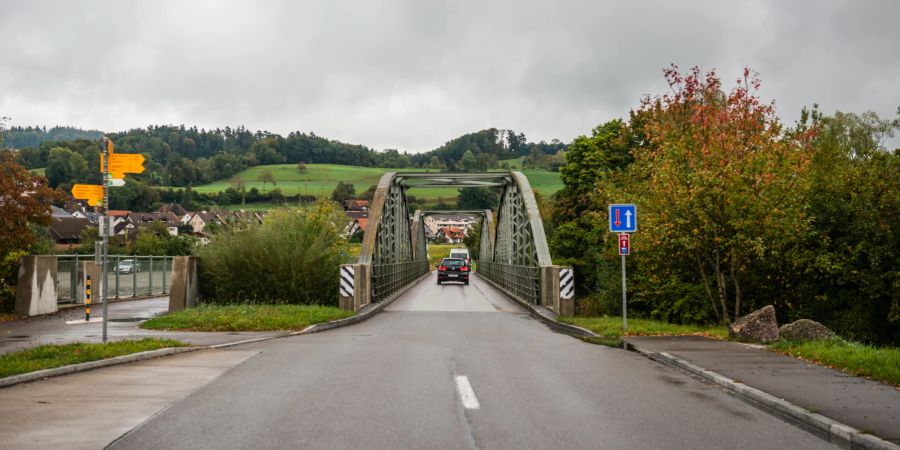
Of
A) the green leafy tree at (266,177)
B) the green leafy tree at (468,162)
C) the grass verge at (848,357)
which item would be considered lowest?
the grass verge at (848,357)

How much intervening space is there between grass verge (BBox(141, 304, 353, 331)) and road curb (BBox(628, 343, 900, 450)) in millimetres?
9903

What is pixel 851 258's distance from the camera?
1908 cm

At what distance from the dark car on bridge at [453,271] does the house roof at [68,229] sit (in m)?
52.1

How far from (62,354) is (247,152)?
12931cm

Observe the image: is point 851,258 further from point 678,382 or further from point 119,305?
point 119,305

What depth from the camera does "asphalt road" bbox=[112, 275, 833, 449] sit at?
6258mm

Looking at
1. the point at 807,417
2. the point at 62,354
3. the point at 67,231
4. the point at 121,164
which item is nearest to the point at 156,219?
the point at 67,231

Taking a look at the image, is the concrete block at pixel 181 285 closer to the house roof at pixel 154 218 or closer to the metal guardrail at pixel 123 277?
the metal guardrail at pixel 123 277

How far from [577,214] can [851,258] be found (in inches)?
1031

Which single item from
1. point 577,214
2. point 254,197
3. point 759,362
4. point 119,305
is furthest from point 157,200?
point 759,362

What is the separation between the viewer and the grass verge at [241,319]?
55.4 ft

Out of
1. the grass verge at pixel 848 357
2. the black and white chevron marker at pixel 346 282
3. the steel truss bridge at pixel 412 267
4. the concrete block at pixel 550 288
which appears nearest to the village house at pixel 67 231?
the steel truss bridge at pixel 412 267

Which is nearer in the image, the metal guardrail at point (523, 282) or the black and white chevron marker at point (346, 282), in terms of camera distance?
the black and white chevron marker at point (346, 282)

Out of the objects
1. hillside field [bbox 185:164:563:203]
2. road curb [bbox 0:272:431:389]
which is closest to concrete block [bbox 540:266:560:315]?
road curb [bbox 0:272:431:389]
